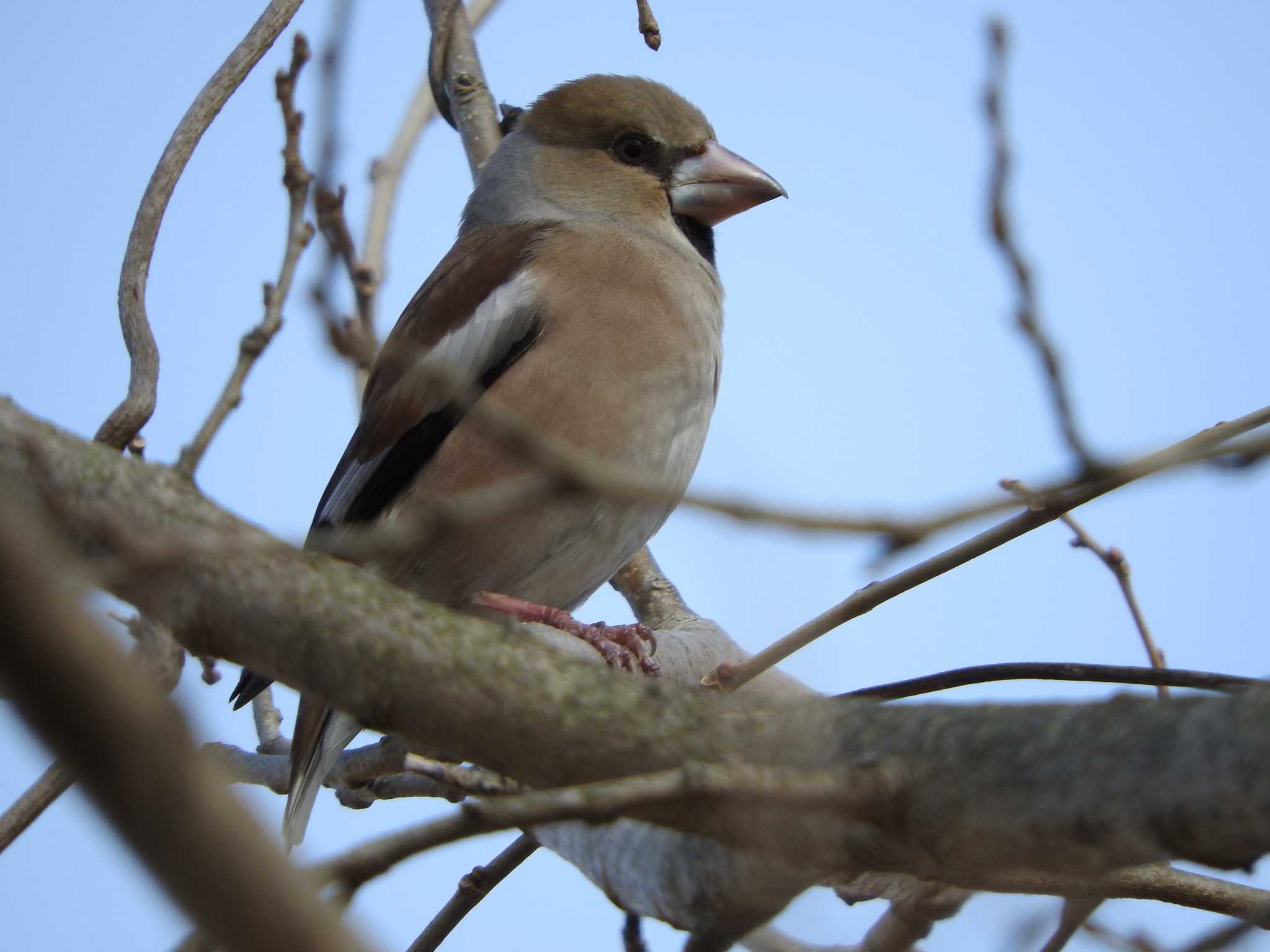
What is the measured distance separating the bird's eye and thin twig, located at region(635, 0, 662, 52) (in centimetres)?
189

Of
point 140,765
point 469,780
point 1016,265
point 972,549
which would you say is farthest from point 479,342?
point 140,765

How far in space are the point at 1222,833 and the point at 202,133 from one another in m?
3.03

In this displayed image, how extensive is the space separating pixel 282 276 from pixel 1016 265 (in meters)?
2.06

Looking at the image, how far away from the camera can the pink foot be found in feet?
12.2

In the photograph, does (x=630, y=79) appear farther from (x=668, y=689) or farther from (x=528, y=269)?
(x=668, y=689)

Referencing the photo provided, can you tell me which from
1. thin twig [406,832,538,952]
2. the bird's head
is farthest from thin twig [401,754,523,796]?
the bird's head

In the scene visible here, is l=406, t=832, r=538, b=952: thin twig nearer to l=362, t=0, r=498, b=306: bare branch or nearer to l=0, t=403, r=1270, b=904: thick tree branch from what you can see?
l=0, t=403, r=1270, b=904: thick tree branch

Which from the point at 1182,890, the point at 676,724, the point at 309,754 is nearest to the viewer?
the point at 676,724

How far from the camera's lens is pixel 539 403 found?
13.9 feet

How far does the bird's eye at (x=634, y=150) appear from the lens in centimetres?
534

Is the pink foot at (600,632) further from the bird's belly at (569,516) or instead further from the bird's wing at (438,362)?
the bird's wing at (438,362)

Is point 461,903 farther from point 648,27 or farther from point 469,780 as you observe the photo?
point 648,27

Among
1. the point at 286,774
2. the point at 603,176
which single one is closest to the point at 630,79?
the point at 603,176

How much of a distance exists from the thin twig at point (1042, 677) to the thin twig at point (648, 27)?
1745 mm
